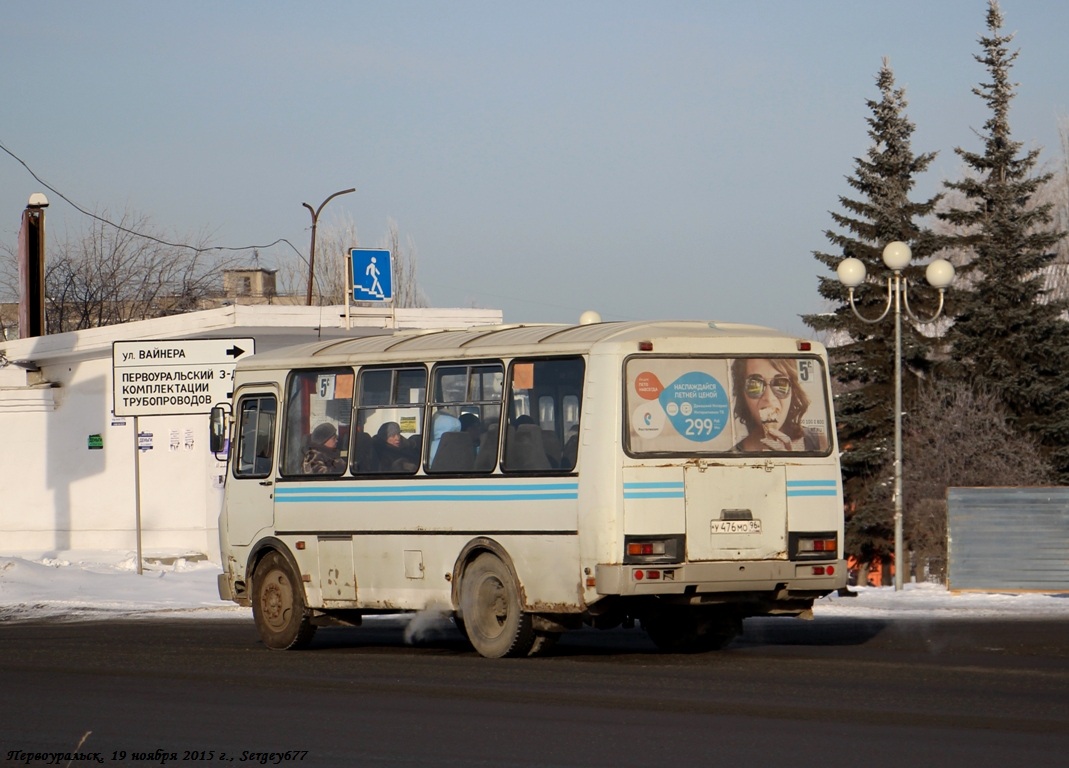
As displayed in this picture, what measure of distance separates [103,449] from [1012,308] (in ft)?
93.7

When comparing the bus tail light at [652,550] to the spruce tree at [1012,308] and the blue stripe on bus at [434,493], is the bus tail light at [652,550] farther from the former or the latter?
the spruce tree at [1012,308]

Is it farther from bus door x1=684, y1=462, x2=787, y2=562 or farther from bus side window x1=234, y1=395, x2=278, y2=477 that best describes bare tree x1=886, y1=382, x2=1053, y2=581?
bus door x1=684, y1=462, x2=787, y2=562

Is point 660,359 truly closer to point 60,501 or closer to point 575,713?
point 575,713

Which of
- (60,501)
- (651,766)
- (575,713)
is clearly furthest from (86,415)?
(651,766)

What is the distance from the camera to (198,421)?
2992 centimetres

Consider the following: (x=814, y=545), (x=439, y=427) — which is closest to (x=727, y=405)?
(x=814, y=545)

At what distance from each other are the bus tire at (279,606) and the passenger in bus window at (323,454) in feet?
3.11

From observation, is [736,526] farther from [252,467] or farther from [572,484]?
[252,467]

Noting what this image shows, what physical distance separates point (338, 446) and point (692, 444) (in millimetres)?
3757

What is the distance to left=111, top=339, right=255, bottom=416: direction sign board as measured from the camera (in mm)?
24438

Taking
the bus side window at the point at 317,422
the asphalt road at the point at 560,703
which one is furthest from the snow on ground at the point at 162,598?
the bus side window at the point at 317,422

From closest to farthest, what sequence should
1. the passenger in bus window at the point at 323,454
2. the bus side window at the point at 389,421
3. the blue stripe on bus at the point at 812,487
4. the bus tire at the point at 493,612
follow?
the blue stripe on bus at the point at 812,487, the bus tire at the point at 493,612, the bus side window at the point at 389,421, the passenger in bus window at the point at 323,454

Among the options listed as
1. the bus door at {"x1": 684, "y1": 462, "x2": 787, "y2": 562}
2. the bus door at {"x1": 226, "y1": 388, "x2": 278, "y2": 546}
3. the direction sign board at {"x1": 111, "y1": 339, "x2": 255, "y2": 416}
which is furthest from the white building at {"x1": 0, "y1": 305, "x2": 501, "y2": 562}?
the bus door at {"x1": 684, "y1": 462, "x2": 787, "y2": 562}

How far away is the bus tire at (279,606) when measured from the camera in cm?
1589
